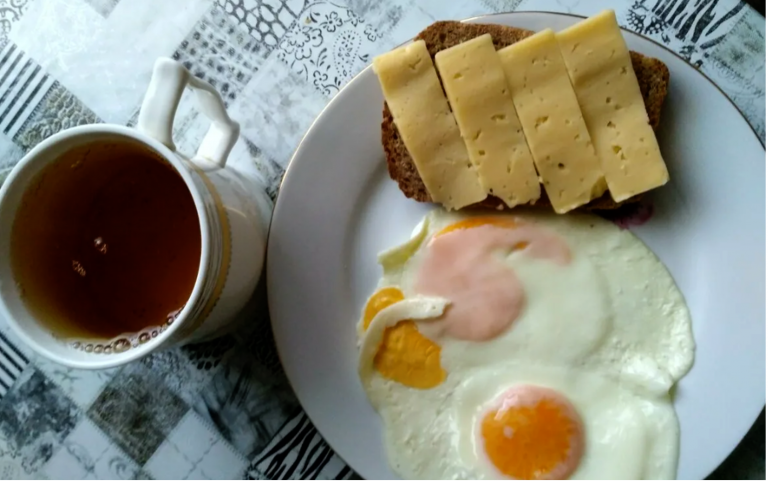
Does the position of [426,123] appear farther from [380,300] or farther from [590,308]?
[590,308]

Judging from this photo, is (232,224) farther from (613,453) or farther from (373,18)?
(613,453)

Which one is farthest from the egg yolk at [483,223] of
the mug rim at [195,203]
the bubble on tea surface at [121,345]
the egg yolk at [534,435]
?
the bubble on tea surface at [121,345]

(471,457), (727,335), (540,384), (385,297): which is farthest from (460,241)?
(727,335)

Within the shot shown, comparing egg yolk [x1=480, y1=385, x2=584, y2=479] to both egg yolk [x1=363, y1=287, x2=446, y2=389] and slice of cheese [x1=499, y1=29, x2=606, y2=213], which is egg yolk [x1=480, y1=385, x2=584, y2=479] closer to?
egg yolk [x1=363, y1=287, x2=446, y2=389]

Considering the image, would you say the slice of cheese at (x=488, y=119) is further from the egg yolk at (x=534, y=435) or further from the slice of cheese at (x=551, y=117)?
the egg yolk at (x=534, y=435)

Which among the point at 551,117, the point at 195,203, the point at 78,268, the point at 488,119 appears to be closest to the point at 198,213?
the point at 195,203

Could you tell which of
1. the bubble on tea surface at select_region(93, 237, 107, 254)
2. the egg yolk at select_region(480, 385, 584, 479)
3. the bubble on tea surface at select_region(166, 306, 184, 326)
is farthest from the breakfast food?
the bubble on tea surface at select_region(93, 237, 107, 254)
